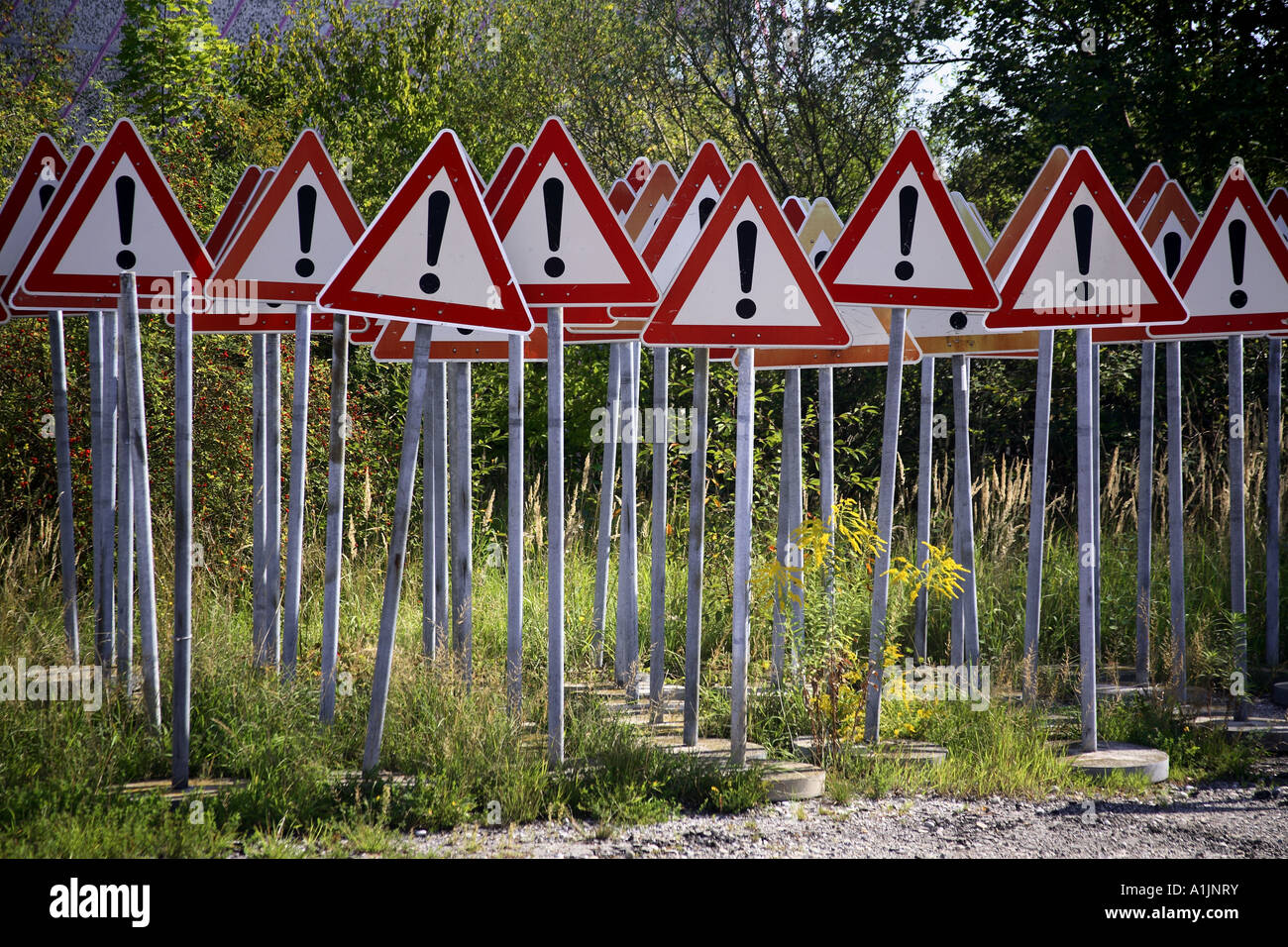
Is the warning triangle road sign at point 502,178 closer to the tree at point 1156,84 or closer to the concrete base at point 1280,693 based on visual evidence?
the concrete base at point 1280,693

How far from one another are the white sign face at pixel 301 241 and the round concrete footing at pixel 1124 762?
4.28 m

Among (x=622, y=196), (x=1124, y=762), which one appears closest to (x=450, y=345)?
(x=622, y=196)

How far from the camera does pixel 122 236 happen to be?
457 centimetres

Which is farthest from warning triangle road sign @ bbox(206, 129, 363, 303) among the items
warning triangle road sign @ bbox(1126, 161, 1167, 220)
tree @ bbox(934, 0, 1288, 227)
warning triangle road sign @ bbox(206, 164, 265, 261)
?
tree @ bbox(934, 0, 1288, 227)

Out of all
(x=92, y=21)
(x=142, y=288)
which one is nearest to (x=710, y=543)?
(x=142, y=288)

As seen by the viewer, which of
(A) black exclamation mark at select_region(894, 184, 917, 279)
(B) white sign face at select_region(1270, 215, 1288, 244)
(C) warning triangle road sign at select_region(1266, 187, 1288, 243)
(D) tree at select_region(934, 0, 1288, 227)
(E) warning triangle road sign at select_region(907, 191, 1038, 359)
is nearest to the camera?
(A) black exclamation mark at select_region(894, 184, 917, 279)

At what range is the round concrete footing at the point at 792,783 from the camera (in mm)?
4379

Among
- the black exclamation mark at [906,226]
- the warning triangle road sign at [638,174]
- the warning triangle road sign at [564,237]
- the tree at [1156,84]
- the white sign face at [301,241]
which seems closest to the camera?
the warning triangle road sign at [564,237]

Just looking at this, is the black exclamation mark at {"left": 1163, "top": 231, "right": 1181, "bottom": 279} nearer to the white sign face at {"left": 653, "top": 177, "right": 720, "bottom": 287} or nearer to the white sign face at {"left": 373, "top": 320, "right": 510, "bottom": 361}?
the white sign face at {"left": 653, "top": 177, "right": 720, "bottom": 287}

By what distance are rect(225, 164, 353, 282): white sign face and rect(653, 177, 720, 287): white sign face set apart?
5.09 ft

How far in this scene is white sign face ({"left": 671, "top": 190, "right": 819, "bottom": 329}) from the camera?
4.39 m

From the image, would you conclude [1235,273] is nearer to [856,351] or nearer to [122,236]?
[856,351]

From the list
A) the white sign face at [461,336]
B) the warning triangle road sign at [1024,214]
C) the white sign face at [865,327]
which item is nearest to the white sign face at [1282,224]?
the warning triangle road sign at [1024,214]

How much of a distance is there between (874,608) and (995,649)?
2383 mm
